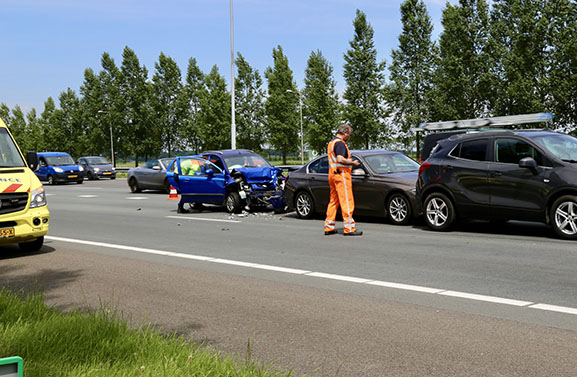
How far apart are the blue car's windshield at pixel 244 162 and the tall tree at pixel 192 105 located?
55.6 meters

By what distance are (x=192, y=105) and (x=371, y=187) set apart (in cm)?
6639

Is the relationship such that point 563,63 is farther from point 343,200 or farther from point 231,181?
point 343,200

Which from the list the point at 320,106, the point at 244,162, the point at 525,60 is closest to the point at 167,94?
the point at 320,106

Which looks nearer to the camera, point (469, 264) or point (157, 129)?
point (469, 264)

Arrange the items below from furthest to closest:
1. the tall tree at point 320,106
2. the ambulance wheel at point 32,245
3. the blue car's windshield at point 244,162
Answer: the tall tree at point 320,106 < the blue car's windshield at point 244,162 < the ambulance wheel at point 32,245

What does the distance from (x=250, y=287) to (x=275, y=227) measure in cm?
599

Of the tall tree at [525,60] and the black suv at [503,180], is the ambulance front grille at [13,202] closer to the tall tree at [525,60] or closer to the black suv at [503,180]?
the black suv at [503,180]

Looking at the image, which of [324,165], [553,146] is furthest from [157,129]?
[553,146]

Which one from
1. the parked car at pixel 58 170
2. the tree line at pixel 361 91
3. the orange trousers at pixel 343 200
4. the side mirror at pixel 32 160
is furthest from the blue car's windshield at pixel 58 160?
the orange trousers at pixel 343 200

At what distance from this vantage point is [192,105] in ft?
254

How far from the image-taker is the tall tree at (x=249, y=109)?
67812 mm

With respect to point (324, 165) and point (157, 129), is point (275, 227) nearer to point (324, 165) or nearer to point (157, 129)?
point (324, 165)

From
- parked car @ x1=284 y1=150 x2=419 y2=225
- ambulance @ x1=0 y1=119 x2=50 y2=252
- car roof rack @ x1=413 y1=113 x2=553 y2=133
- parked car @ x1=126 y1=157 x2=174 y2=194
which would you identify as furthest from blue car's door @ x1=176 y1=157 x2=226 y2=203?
parked car @ x1=126 y1=157 x2=174 y2=194

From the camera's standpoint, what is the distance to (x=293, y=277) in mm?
7691
